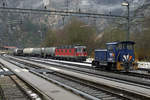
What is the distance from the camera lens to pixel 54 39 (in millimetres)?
68500

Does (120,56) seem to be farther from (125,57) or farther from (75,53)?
(75,53)

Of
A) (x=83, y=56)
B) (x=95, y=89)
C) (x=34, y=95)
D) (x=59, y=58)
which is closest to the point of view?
(x=34, y=95)

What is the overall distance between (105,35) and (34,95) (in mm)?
45021

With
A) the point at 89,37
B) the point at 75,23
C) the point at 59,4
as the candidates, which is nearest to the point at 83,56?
the point at 89,37

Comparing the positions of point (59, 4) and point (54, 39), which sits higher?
point (59, 4)

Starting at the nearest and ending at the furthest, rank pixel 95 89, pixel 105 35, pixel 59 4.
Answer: pixel 95 89 → pixel 105 35 → pixel 59 4

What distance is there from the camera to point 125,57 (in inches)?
781

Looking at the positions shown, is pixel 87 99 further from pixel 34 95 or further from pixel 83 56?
pixel 83 56

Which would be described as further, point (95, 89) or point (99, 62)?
point (99, 62)

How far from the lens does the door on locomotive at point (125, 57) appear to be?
19453 mm

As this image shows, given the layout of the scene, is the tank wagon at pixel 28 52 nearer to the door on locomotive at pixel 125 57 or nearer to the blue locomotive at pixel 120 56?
the blue locomotive at pixel 120 56

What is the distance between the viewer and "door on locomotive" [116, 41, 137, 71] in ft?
63.8

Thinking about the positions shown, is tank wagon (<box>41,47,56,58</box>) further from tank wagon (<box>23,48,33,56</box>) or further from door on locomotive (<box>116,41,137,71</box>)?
door on locomotive (<box>116,41,137,71</box>)

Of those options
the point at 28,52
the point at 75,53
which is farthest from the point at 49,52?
the point at 28,52
